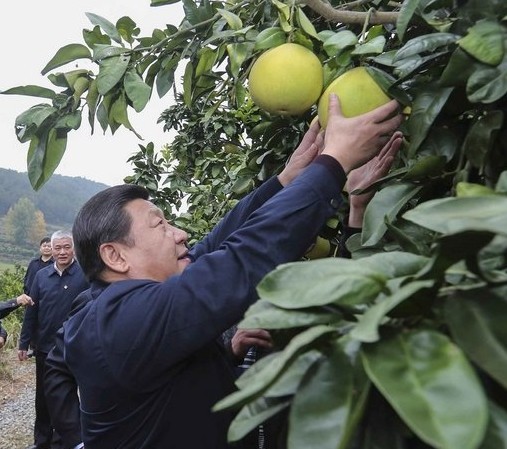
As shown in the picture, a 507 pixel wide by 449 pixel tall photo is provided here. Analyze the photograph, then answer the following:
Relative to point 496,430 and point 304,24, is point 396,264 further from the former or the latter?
point 304,24

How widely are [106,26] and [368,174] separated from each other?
0.60m

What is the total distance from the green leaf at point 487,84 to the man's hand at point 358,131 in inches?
9.7

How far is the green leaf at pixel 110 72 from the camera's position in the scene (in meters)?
1.15

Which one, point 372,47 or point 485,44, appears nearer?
point 485,44

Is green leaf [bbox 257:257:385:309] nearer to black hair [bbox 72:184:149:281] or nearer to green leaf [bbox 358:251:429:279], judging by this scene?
green leaf [bbox 358:251:429:279]

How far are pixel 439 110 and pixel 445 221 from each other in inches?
17.9

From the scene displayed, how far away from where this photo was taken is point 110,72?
3.83 feet

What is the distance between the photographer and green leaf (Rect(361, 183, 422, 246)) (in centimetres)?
89

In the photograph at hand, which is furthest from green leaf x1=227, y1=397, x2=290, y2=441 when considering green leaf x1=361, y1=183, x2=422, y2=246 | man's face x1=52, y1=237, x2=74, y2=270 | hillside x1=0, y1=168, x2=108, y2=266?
hillside x1=0, y1=168, x2=108, y2=266

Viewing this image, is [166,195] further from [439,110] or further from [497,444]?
[497,444]

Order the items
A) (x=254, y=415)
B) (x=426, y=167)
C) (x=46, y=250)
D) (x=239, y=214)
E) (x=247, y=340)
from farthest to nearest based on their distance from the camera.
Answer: (x=46, y=250), (x=239, y=214), (x=247, y=340), (x=426, y=167), (x=254, y=415)

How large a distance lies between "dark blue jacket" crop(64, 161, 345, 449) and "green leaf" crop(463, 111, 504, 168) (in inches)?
13.4

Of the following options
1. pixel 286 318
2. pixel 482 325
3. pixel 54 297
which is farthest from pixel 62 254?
pixel 482 325

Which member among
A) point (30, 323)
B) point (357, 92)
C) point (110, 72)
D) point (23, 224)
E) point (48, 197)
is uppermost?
point (110, 72)
